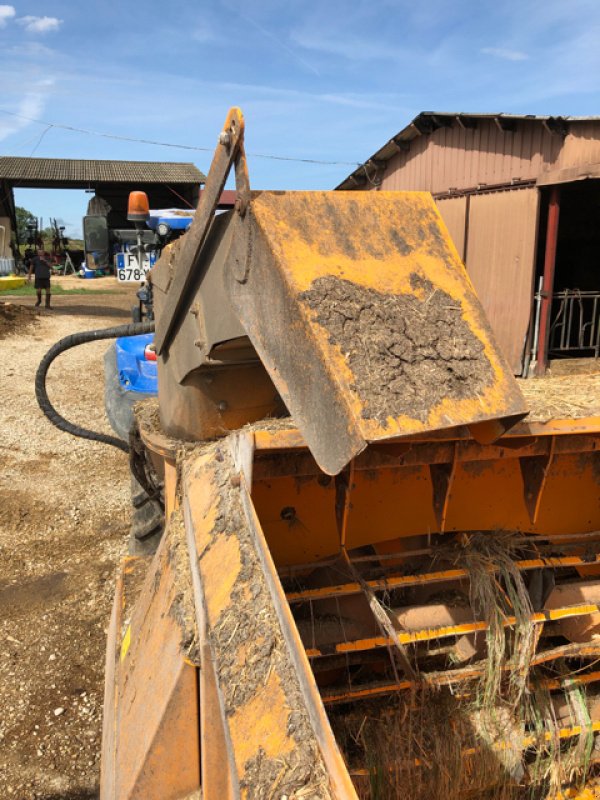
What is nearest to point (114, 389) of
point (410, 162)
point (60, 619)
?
point (60, 619)

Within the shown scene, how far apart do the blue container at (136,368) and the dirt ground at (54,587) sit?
1104mm

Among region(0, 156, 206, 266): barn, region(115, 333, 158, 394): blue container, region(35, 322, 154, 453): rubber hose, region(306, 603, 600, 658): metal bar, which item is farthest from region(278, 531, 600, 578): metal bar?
region(0, 156, 206, 266): barn

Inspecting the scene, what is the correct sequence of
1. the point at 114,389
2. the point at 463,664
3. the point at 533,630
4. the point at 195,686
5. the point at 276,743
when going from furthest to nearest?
the point at 114,389
the point at 463,664
the point at 533,630
the point at 195,686
the point at 276,743

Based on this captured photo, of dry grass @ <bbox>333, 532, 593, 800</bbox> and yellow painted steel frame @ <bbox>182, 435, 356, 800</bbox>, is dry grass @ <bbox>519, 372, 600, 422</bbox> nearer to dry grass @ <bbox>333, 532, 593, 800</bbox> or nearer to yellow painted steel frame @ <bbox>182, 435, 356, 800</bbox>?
dry grass @ <bbox>333, 532, 593, 800</bbox>

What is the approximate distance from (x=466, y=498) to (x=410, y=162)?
31.0ft

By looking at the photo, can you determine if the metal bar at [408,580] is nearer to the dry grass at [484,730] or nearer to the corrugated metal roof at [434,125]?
the dry grass at [484,730]

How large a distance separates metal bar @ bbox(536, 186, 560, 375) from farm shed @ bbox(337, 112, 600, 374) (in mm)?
13

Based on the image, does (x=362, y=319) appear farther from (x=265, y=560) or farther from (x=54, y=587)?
(x=54, y=587)

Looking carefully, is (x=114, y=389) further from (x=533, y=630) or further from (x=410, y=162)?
(x=410, y=162)

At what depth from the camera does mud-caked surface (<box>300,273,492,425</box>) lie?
157 centimetres

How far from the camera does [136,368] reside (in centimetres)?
566

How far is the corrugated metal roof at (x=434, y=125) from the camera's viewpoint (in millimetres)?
7703

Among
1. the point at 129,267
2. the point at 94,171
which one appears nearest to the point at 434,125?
the point at 129,267

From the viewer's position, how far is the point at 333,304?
5.51 feet
